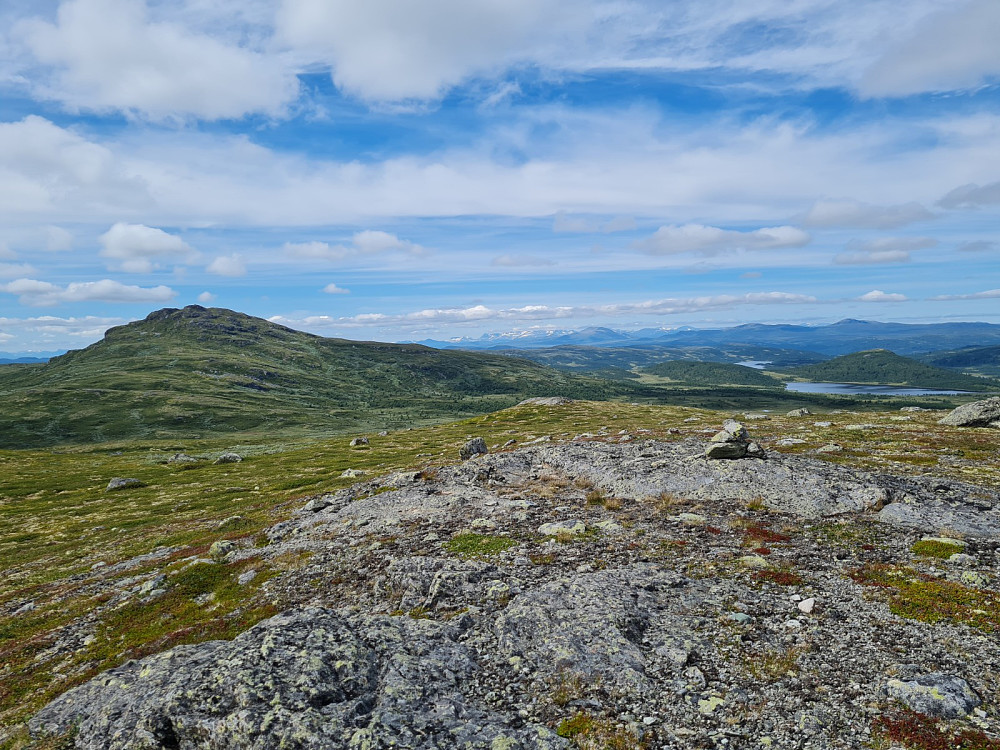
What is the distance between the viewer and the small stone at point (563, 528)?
2586 cm

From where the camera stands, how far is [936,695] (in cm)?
1205

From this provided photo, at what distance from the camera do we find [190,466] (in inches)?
3930

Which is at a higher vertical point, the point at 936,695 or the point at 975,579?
the point at 936,695

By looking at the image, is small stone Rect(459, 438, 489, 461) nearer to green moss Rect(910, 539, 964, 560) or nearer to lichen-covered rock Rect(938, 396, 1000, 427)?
green moss Rect(910, 539, 964, 560)

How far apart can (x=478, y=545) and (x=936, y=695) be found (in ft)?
60.6

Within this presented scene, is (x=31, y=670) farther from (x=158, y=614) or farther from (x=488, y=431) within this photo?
(x=488, y=431)

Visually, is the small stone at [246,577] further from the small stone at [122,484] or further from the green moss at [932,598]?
the small stone at [122,484]

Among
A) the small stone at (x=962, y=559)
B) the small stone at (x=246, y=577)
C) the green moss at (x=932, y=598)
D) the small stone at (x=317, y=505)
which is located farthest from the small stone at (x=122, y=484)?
the small stone at (x=962, y=559)

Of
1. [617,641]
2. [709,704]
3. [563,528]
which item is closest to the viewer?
[709,704]

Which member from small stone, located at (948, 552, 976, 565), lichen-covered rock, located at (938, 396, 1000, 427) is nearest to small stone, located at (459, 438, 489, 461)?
small stone, located at (948, 552, 976, 565)

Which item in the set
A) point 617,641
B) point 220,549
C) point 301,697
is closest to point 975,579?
point 617,641

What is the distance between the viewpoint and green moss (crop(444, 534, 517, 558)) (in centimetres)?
2406

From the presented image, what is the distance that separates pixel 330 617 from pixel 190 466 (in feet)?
343

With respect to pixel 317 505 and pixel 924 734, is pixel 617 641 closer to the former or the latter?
pixel 924 734
